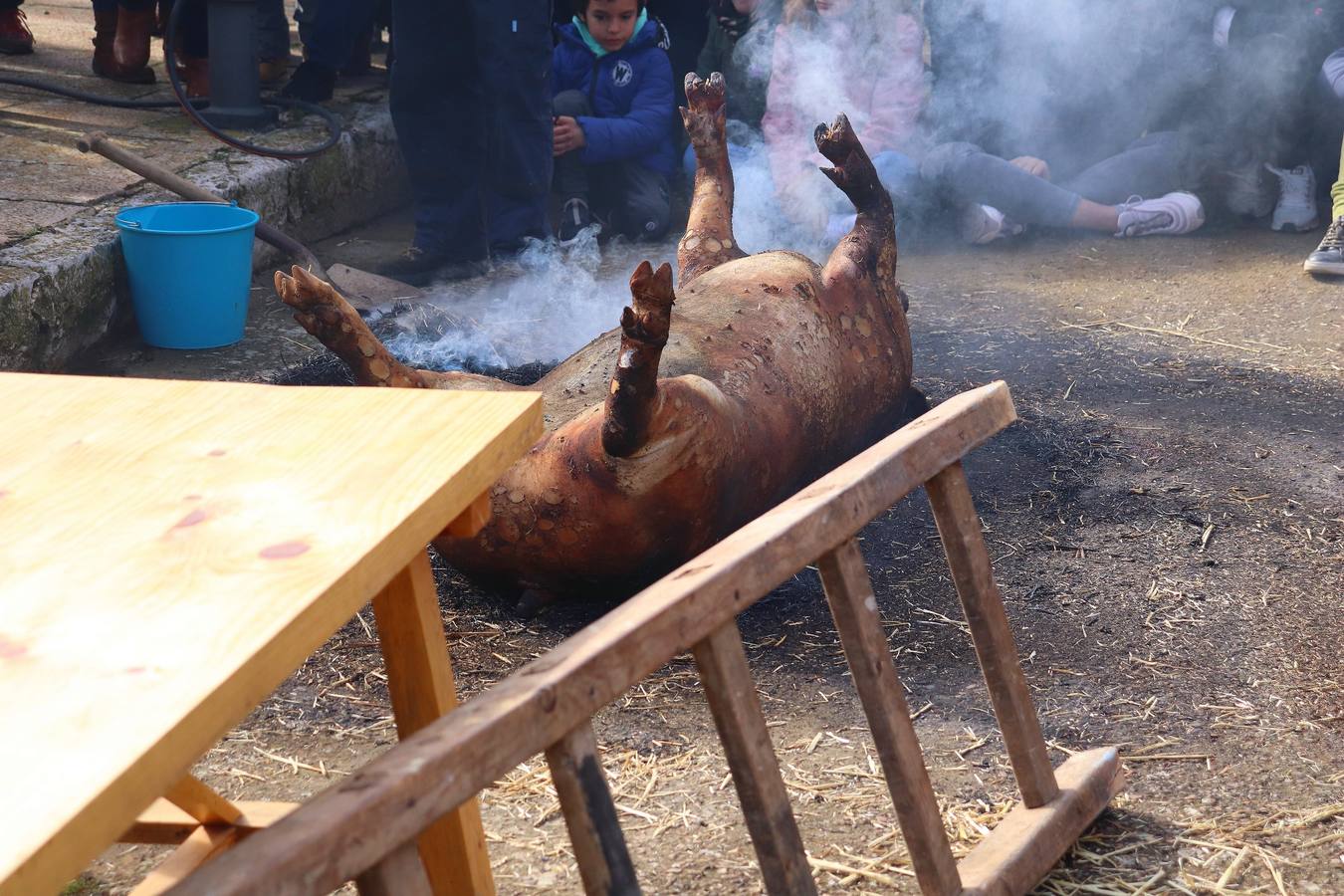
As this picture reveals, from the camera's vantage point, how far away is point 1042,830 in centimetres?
207

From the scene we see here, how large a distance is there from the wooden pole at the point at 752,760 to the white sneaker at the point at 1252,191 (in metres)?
6.01

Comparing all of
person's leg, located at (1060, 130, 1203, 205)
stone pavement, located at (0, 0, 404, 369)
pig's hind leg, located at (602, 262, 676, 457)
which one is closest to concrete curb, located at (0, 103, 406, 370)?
stone pavement, located at (0, 0, 404, 369)

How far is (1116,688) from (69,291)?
3.63 metres

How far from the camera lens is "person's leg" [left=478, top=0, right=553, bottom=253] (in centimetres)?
546

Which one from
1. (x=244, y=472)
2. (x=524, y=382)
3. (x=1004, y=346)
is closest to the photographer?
(x=244, y=472)

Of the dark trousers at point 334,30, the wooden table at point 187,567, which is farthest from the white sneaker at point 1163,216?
the wooden table at point 187,567

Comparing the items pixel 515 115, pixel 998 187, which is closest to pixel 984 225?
pixel 998 187

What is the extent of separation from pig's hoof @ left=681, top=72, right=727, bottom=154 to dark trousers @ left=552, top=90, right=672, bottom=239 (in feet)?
7.07

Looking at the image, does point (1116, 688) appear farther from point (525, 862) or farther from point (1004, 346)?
point (1004, 346)

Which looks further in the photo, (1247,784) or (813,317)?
(813,317)

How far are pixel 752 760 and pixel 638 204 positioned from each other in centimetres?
541

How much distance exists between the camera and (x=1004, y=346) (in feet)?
16.1

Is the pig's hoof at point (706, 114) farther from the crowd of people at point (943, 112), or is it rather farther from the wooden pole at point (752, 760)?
the wooden pole at point (752, 760)

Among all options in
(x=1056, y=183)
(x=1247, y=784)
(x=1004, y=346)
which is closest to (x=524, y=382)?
(x=1004, y=346)
